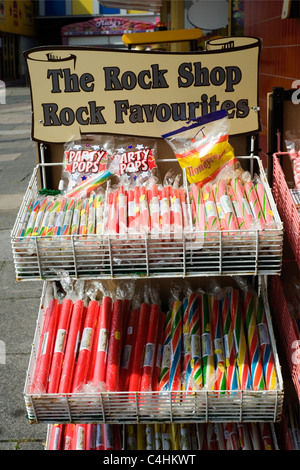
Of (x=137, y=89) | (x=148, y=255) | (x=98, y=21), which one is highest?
(x=98, y=21)

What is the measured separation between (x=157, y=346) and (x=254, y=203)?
82 cm

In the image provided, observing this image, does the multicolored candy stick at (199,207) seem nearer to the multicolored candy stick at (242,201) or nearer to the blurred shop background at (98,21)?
the multicolored candy stick at (242,201)

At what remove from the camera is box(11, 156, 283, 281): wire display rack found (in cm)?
194

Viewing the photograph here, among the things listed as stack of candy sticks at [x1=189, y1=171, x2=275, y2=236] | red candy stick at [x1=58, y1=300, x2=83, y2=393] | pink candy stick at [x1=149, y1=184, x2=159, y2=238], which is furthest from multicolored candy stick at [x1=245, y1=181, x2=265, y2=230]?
red candy stick at [x1=58, y1=300, x2=83, y2=393]

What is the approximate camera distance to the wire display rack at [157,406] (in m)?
→ 2.07

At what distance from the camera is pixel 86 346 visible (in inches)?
91.6

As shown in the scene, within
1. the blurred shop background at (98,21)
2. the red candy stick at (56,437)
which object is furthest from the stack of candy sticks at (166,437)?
the blurred shop background at (98,21)

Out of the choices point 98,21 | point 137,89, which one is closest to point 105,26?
point 98,21

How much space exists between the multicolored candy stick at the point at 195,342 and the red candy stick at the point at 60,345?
55cm

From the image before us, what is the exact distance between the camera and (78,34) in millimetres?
29672

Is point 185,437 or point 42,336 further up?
point 42,336

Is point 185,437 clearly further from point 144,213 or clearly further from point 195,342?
point 144,213
